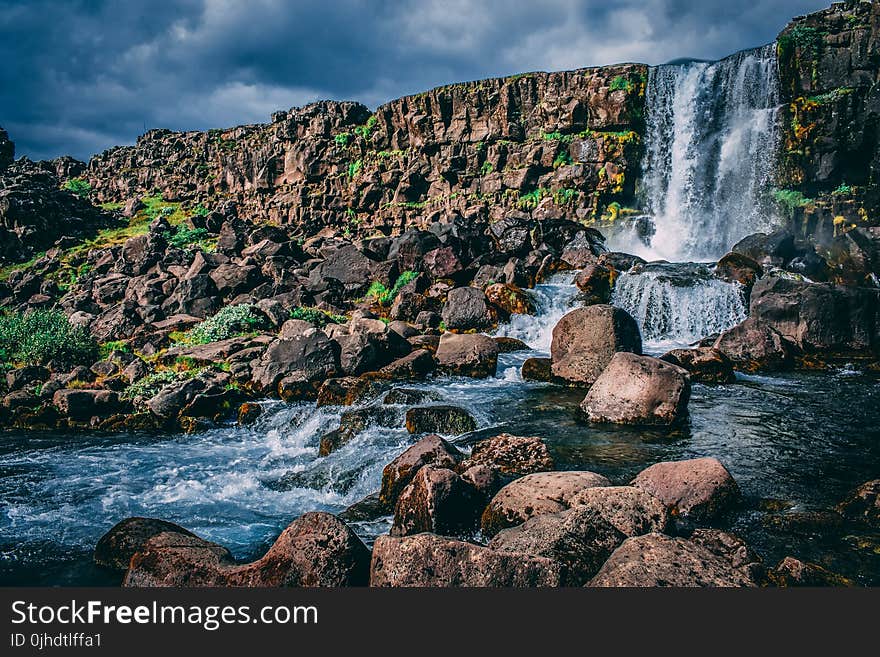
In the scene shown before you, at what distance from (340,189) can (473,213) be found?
13.9m

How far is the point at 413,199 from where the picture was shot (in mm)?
46000

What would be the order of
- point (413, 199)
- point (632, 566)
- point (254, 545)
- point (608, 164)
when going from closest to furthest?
point (632, 566) → point (254, 545) → point (608, 164) → point (413, 199)

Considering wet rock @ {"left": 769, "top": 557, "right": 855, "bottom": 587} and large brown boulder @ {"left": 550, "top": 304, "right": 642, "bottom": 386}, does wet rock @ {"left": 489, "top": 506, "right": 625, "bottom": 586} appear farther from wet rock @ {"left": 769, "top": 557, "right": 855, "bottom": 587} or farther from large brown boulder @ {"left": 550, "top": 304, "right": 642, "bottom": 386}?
large brown boulder @ {"left": 550, "top": 304, "right": 642, "bottom": 386}

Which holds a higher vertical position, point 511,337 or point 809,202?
point 809,202

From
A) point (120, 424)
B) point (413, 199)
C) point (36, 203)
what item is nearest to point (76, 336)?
point (120, 424)

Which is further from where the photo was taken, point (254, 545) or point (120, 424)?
point (120, 424)

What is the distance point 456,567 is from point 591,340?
1051 centimetres

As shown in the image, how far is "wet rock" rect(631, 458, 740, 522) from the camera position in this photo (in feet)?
22.7

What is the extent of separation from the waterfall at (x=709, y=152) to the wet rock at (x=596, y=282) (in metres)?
10.9

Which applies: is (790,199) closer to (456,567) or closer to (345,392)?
(345,392)

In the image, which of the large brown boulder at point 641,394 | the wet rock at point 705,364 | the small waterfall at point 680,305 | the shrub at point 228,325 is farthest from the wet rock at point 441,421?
the shrub at point 228,325

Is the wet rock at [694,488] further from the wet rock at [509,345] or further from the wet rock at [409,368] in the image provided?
the wet rock at [509,345]

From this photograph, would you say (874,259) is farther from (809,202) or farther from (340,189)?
(340,189)

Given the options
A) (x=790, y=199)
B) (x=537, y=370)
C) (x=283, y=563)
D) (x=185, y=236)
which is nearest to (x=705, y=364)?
(x=537, y=370)
